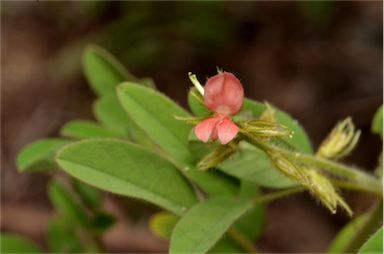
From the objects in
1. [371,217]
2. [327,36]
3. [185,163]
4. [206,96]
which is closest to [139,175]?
[185,163]

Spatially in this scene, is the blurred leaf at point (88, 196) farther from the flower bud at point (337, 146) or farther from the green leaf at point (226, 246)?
the flower bud at point (337, 146)

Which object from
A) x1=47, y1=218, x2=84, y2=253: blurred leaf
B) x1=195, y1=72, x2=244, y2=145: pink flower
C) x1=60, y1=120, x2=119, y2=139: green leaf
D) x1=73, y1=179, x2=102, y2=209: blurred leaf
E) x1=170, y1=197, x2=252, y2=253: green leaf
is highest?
x1=195, y1=72, x2=244, y2=145: pink flower

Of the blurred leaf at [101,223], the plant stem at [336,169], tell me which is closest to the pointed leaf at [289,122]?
the plant stem at [336,169]

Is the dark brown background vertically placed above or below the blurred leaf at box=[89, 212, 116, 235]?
above

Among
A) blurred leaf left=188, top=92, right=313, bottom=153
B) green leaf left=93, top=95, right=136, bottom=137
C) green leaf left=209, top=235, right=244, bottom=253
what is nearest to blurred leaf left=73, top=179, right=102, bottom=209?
green leaf left=93, top=95, right=136, bottom=137

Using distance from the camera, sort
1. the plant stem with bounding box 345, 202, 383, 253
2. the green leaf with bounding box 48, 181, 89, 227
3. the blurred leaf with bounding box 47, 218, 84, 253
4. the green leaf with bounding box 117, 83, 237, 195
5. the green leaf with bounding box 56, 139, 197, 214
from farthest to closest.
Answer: the blurred leaf with bounding box 47, 218, 84, 253 < the green leaf with bounding box 48, 181, 89, 227 < the plant stem with bounding box 345, 202, 383, 253 < the green leaf with bounding box 117, 83, 237, 195 < the green leaf with bounding box 56, 139, 197, 214

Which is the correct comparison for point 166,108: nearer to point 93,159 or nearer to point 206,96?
point 93,159

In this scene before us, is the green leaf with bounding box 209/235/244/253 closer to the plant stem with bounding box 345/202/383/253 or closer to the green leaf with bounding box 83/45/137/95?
the plant stem with bounding box 345/202/383/253

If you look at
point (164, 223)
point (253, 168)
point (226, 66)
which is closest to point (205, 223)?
point (253, 168)
